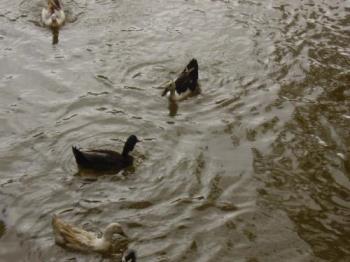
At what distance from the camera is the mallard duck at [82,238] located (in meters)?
8.30

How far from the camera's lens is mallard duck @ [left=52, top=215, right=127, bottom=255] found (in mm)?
8305

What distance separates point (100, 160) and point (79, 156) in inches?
16.2

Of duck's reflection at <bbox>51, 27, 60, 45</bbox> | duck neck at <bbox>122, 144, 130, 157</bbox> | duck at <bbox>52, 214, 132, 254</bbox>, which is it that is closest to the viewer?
duck at <bbox>52, 214, 132, 254</bbox>

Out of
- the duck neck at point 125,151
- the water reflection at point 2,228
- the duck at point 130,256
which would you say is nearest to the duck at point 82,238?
the duck at point 130,256

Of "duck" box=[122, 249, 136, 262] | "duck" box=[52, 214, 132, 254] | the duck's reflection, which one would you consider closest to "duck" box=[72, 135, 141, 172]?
"duck" box=[52, 214, 132, 254]

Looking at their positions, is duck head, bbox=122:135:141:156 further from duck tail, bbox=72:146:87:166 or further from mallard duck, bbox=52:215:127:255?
mallard duck, bbox=52:215:127:255

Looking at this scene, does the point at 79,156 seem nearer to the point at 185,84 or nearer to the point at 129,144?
the point at 129,144

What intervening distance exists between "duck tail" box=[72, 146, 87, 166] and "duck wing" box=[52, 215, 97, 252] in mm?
1579

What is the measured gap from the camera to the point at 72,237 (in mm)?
8312

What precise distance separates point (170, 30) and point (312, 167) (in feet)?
21.7

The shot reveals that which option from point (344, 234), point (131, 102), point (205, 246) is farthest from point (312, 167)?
point (131, 102)

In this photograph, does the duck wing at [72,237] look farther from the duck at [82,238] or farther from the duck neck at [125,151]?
the duck neck at [125,151]

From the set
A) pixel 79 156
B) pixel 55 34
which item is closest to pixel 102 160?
pixel 79 156

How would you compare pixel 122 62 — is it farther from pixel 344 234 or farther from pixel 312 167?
pixel 344 234
